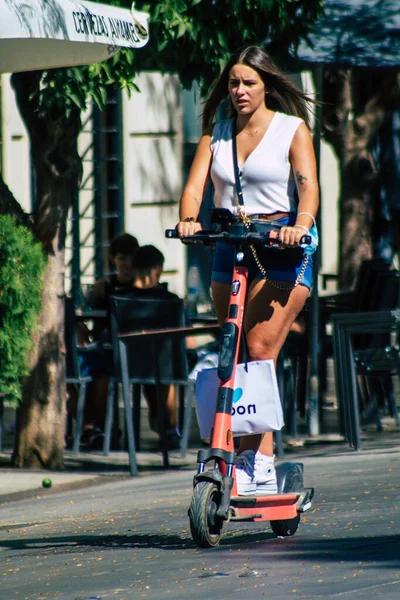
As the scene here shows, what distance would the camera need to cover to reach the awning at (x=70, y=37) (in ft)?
23.2

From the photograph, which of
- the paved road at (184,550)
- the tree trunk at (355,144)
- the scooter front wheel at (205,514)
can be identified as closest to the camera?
the paved road at (184,550)

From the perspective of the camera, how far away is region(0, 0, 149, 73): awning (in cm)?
708

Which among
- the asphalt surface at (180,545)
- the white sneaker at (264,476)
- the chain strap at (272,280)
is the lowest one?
the asphalt surface at (180,545)

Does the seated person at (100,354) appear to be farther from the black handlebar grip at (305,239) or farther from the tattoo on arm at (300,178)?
the black handlebar grip at (305,239)

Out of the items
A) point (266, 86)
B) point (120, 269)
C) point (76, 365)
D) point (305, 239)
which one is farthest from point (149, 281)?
point (305, 239)

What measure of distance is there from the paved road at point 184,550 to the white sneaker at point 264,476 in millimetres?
220

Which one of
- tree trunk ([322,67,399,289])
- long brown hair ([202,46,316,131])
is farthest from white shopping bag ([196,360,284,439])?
tree trunk ([322,67,399,289])

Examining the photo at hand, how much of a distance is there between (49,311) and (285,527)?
3.38 metres

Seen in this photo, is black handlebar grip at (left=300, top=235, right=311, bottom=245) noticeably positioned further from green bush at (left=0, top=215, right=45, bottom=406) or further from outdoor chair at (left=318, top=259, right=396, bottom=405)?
outdoor chair at (left=318, top=259, right=396, bottom=405)

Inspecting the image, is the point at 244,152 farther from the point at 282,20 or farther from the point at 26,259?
the point at 282,20

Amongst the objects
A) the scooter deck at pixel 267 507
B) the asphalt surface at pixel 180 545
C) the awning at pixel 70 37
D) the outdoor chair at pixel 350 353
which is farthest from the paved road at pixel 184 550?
the awning at pixel 70 37

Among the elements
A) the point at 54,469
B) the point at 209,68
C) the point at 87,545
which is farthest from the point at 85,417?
the point at 87,545

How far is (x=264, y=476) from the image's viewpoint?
18.2 ft

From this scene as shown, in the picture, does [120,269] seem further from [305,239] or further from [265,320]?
[305,239]
